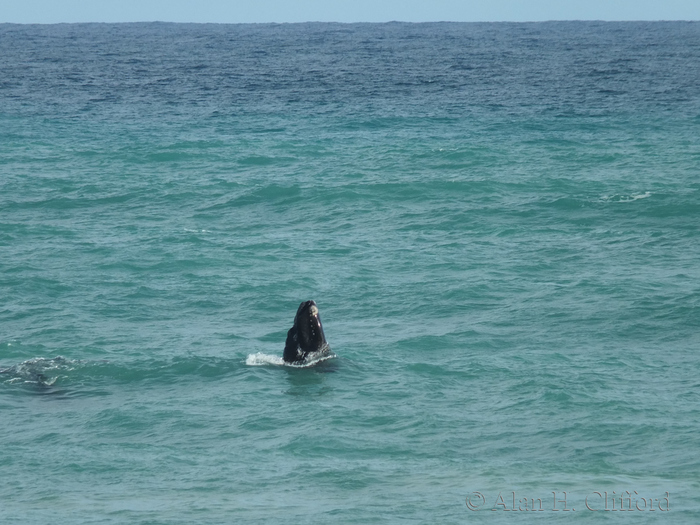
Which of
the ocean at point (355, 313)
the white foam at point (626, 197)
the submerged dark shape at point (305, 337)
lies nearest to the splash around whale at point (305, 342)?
the submerged dark shape at point (305, 337)

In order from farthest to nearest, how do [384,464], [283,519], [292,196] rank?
[292,196] → [384,464] → [283,519]

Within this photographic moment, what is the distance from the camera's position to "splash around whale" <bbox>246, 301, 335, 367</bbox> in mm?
27828

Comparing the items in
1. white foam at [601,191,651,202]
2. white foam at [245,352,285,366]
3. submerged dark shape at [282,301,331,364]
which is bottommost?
white foam at [245,352,285,366]

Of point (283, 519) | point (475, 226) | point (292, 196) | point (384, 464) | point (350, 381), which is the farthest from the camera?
point (292, 196)

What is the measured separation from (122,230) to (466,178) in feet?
63.0

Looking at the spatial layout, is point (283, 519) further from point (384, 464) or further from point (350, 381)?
point (350, 381)

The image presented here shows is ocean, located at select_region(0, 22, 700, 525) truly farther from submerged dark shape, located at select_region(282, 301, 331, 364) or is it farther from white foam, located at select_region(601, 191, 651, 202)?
submerged dark shape, located at select_region(282, 301, 331, 364)

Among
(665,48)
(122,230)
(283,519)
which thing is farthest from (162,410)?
(665,48)

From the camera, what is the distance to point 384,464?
21.9 meters

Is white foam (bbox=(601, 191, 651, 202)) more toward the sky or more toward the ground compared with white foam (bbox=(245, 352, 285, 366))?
more toward the sky

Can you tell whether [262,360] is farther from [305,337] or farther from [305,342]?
[305,337]

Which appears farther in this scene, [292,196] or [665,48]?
[665,48]

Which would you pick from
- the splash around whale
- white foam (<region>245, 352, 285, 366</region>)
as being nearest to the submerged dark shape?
the splash around whale

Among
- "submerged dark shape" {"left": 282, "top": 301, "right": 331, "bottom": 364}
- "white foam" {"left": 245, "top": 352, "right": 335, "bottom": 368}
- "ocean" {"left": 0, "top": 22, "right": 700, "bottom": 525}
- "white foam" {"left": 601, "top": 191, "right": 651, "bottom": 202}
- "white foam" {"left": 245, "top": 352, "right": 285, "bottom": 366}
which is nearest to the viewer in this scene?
"ocean" {"left": 0, "top": 22, "right": 700, "bottom": 525}
